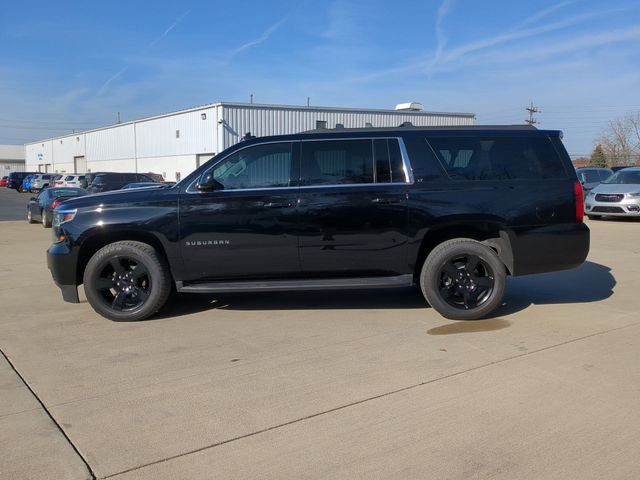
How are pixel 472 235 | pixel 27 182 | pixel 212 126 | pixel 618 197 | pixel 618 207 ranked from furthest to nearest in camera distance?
pixel 27 182
pixel 212 126
pixel 618 197
pixel 618 207
pixel 472 235

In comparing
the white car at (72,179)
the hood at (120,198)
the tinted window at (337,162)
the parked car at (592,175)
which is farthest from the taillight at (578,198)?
the white car at (72,179)

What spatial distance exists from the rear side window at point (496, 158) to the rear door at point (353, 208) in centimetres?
51

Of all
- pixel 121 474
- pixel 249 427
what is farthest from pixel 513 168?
pixel 121 474

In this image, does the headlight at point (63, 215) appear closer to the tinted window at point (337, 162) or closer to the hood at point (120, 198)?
the hood at point (120, 198)

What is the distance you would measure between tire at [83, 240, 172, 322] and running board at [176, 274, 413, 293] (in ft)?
0.85

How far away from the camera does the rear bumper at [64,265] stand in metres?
5.80

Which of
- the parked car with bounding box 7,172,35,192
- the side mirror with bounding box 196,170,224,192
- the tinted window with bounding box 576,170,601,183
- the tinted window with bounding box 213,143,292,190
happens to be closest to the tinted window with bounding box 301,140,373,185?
the tinted window with bounding box 213,143,292,190

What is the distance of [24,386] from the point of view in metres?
4.20

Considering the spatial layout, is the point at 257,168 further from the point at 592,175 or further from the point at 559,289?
the point at 592,175

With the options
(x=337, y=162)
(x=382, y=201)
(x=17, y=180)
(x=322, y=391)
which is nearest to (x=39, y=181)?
(x=17, y=180)

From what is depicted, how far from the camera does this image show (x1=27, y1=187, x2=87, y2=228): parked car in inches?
659

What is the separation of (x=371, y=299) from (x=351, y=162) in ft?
6.02

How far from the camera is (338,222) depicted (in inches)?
225

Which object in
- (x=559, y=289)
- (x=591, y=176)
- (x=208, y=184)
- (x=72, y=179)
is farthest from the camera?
(x=72, y=179)
